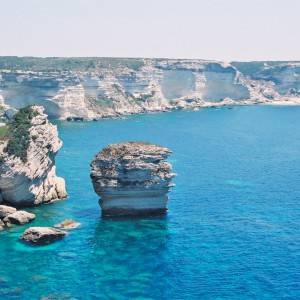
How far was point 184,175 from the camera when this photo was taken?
91.4 m

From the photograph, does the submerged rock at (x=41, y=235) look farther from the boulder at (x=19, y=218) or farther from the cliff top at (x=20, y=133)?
the cliff top at (x=20, y=133)

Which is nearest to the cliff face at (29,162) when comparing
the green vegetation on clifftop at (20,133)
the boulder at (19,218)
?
the green vegetation on clifftop at (20,133)

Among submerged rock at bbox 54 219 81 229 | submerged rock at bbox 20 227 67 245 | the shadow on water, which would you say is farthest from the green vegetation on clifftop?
the shadow on water

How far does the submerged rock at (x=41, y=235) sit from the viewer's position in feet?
193

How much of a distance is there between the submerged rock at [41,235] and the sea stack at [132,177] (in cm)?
898

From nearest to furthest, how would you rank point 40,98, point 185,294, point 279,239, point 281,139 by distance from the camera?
point 185,294 < point 279,239 < point 281,139 < point 40,98

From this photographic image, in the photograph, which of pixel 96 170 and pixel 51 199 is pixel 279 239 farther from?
pixel 51 199

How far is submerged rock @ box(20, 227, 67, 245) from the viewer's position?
58812 millimetres

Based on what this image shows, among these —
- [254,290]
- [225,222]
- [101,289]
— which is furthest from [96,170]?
[254,290]

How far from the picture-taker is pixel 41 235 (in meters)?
58.8

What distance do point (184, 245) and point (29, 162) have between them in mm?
24542

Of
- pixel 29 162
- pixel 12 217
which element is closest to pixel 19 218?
pixel 12 217

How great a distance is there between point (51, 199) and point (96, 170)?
484 inches

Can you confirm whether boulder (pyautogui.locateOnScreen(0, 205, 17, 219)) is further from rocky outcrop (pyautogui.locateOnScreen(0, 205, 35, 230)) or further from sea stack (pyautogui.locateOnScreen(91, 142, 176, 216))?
sea stack (pyautogui.locateOnScreen(91, 142, 176, 216))
